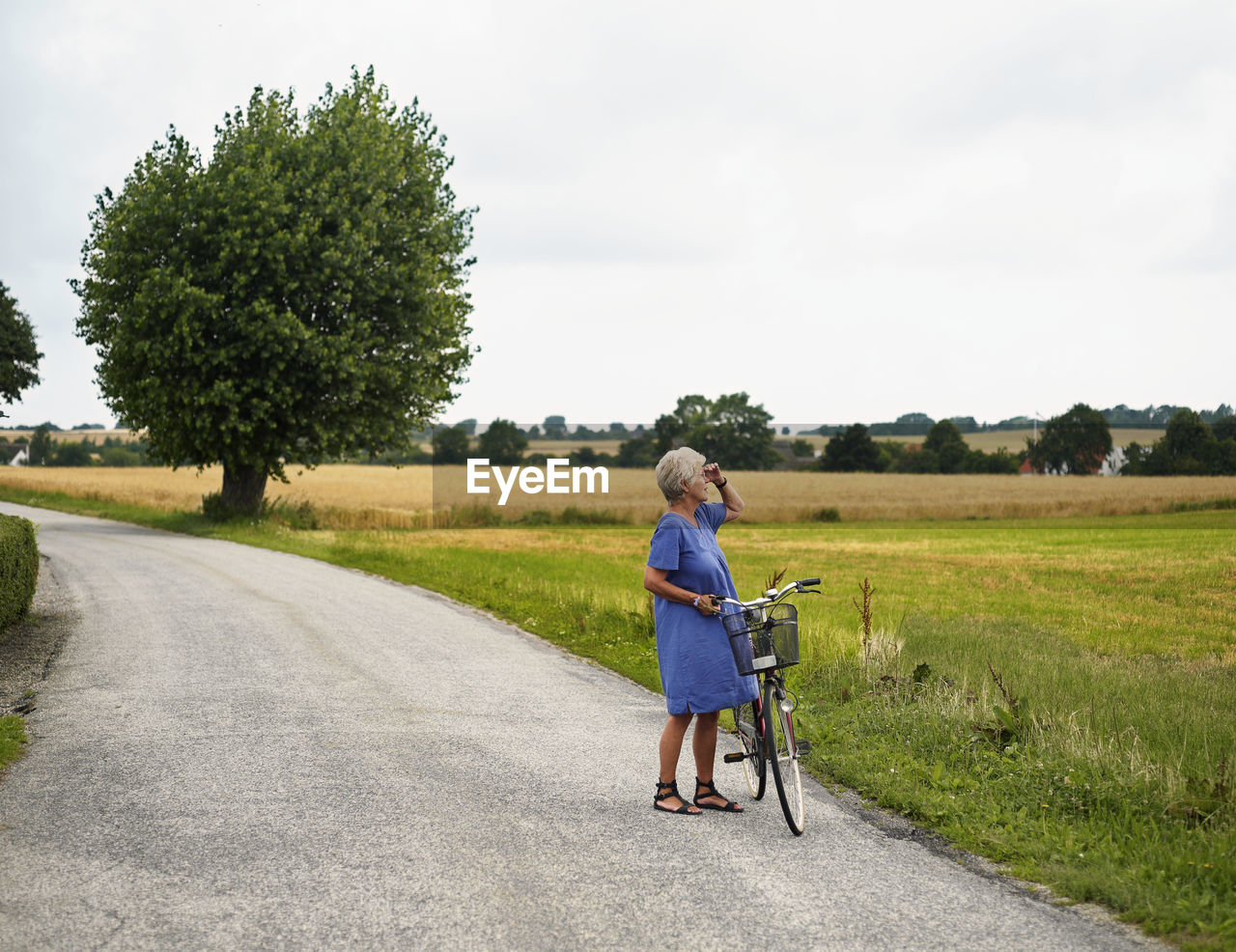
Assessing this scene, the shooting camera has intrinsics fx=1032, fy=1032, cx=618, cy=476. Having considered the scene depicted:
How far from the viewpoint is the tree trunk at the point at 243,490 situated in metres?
32.8

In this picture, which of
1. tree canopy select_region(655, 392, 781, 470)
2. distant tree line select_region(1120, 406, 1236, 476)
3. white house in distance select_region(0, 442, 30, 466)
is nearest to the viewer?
distant tree line select_region(1120, 406, 1236, 476)

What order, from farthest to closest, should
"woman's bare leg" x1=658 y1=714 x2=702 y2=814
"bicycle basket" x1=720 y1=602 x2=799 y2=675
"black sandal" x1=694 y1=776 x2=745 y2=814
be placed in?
1. "black sandal" x1=694 y1=776 x2=745 y2=814
2. "woman's bare leg" x1=658 y1=714 x2=702 y2=814
3. "bicycle basket" x1=720 y1=602 x2=799 y2=675

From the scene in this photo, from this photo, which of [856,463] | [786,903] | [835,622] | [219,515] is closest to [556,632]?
[835,622]

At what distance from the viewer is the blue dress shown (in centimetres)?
563

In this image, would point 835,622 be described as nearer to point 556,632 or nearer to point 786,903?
point 556,632

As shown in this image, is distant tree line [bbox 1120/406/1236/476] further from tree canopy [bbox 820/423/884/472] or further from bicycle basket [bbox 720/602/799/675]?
bicycle basket [bbox 720/602/799/675]

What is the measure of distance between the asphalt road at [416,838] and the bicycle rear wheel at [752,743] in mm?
193

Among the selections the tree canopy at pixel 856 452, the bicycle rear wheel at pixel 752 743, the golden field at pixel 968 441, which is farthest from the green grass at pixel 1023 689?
the tree canopy at pixel 856 452

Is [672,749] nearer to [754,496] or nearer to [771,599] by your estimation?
[771,599]

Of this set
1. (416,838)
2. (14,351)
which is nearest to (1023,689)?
(416,838)

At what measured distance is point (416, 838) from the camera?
5.48 meters

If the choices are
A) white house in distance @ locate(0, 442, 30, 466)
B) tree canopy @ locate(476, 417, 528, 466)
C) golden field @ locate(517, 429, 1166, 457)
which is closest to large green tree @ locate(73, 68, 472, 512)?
tree canopy @ locate(476, 417, 528, 466)

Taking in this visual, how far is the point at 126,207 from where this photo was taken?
30.3 m

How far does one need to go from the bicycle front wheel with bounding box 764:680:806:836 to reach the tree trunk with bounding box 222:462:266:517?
2952 cm
